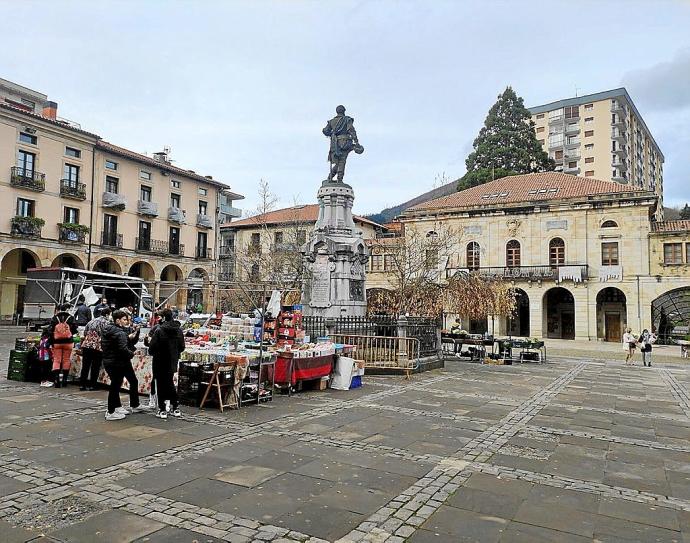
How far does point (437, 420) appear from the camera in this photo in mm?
8758

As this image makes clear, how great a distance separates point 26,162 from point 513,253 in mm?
35599

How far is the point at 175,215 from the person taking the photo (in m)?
43.5

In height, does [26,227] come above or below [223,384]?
above

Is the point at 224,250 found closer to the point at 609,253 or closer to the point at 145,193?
the point at 145,193

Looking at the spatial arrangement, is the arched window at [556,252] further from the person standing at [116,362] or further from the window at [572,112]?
the window at [572,112]

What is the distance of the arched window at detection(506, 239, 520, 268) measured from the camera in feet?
141

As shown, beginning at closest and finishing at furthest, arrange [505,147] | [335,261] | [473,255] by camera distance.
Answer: [335,261] → [473,255] → [505,147]

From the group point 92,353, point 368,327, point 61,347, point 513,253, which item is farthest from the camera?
point 513,253

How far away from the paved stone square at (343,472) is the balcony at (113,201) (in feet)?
100

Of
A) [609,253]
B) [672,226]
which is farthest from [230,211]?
[672,226]

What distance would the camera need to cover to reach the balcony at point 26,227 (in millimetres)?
32438

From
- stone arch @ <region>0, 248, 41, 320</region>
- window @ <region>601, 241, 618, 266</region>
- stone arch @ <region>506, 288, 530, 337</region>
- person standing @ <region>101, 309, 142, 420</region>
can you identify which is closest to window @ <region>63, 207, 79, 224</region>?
stone arch @ <region>0, 248, 41, 320</region>

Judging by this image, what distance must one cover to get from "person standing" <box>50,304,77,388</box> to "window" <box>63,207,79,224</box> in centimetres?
2802

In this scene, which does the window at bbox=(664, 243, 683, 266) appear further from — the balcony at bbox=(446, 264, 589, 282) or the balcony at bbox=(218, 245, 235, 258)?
the balcony at bbox=(218, 245, 235, 258)
